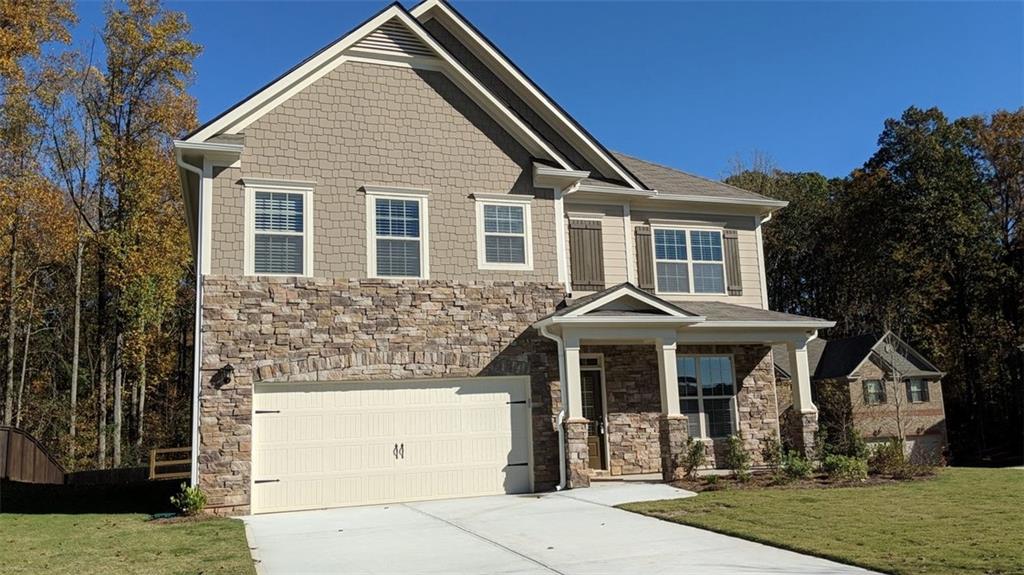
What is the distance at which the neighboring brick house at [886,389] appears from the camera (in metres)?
30.2

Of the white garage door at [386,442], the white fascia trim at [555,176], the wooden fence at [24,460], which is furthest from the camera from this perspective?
the wooden fence at [24,460]

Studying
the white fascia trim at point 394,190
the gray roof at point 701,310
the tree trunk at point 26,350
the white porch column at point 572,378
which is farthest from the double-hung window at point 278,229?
the tree trunk at point 26,350

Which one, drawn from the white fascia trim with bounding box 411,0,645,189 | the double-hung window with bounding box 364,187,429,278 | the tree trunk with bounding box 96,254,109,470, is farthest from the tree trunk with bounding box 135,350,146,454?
the white fascia trim with bounding box 411,0,645,189

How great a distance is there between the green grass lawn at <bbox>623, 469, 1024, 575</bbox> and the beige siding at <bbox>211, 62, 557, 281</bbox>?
5732 millimetres

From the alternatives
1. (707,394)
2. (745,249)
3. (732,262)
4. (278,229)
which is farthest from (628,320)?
(278,229)

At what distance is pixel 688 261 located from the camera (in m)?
16.8

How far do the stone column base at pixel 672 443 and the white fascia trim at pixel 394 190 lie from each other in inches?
233

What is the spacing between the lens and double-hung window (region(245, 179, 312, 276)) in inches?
493

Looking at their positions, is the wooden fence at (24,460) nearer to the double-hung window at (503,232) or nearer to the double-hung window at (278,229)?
the double-hung window at (278,229)

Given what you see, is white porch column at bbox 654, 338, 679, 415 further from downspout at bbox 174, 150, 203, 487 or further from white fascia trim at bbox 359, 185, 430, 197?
downspout at bbox 174, 150, 203, 487

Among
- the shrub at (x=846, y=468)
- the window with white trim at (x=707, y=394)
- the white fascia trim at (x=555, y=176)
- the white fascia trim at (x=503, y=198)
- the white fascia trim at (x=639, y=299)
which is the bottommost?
the shrub at (x=846, y=468)

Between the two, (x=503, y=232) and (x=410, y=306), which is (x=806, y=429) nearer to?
(x=503, y=232)

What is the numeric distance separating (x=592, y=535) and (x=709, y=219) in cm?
1009

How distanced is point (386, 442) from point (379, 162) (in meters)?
4.89
